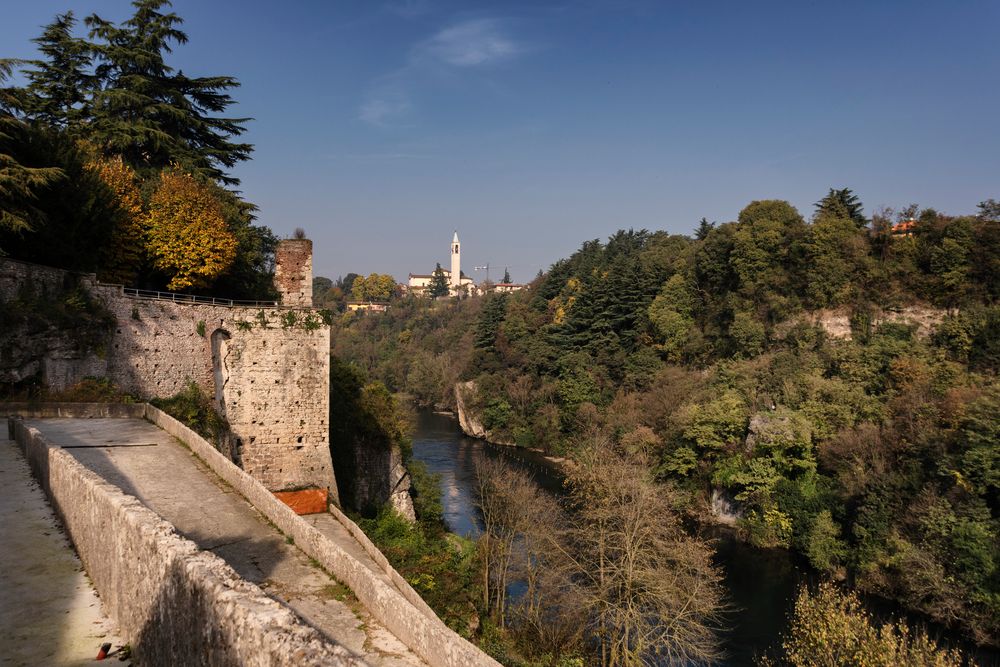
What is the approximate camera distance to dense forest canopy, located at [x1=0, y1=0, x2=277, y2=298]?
1761 centimetres

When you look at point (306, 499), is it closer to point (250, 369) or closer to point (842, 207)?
point (250, 369)

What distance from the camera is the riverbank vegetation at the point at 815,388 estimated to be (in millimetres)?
25406

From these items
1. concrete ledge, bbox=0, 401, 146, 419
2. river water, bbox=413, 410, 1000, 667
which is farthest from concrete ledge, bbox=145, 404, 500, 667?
river water, bbox=413, 410, 1000, 667

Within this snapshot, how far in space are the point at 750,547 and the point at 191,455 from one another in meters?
29.1

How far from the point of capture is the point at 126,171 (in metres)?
21.7

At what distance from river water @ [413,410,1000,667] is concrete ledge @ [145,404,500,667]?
16.3 meters

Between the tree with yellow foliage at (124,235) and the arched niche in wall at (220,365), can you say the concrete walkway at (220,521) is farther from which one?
the tree with yellow foliage at (124,235)

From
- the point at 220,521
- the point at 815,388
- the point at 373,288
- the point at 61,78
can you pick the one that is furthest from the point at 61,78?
the point at 373,288

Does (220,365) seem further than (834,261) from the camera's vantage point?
No

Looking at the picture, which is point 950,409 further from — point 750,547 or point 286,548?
point 286,548

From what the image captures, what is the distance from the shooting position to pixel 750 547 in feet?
106

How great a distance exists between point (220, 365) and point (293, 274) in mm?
3314

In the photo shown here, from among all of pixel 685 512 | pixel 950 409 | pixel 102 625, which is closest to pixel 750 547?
pixel 685 512

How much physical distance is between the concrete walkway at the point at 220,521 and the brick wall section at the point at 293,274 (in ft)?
17.4
